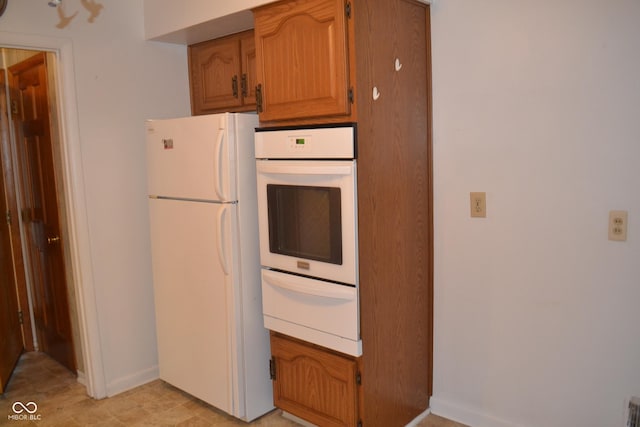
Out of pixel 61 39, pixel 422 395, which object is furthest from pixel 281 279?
pixel 61 39

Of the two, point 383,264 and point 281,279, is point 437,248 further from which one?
point 281,279

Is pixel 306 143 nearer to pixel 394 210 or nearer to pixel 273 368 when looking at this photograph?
pixel 394 210

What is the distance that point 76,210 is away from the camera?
2822 mm

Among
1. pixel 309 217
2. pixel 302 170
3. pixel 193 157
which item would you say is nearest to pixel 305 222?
pixel 309 217

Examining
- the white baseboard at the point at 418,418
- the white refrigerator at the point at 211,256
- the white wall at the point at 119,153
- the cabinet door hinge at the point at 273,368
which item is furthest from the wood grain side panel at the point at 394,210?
the white wall at the point at 119,153

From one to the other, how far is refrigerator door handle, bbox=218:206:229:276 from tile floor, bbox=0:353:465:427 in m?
0.87

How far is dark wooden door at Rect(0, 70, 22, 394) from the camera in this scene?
3111 mm

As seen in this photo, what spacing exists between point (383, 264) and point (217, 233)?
87 cm

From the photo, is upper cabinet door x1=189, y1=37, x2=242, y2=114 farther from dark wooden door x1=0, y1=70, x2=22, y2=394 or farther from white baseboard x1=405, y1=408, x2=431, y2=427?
white baseboard x1=405, y1=408, x2=431, y2=427

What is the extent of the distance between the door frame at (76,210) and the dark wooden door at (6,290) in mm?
544

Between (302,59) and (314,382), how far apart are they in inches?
59.8

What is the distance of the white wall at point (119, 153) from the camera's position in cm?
282

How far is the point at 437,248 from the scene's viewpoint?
8.26 ft

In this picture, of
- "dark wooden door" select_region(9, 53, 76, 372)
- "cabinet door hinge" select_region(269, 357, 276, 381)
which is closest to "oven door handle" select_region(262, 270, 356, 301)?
"cabinet door hinge" select_region(269, 357, 276, 381)
